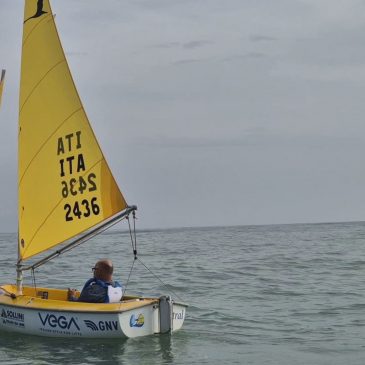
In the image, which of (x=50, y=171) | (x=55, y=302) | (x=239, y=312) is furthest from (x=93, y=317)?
→ (x=239, y=312)

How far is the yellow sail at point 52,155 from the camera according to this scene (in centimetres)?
1578

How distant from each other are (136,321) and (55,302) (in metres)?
1.69

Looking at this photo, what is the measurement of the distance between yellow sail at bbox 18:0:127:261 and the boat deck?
2.88 ft

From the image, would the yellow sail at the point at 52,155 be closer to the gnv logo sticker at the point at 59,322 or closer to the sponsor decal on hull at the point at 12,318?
the sponsor decal on hull at the point at 12,318

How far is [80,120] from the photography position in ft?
52.1

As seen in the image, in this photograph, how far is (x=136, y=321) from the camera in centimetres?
1467

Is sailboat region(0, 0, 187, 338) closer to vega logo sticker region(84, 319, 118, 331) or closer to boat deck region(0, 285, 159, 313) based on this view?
boat deck region(0, 285, 159, 313)

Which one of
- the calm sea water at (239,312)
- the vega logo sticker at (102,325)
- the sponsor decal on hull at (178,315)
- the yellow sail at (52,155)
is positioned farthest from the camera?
the yellow sail at (52,155)

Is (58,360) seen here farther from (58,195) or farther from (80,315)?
(58,195)

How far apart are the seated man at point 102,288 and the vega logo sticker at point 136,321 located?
792mm

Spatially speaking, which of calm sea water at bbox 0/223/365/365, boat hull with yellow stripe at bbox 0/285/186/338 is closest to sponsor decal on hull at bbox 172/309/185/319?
boat hull with yellow stripe at bbox 0/285/186/338

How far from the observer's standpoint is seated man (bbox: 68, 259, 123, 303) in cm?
1523

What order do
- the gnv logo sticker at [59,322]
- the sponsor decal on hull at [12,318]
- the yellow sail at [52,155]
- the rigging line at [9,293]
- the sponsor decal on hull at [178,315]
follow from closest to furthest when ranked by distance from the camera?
the gnv logo sticker at [59,322]
the sponsor decal on hull at [178,315]
the sponsor decal on hull at [12,318]
the yellow sail at [52,155]
the rigging line at [9,293]

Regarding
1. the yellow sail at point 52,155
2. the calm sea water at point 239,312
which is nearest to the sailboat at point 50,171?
the yellow sail at point 52,155
